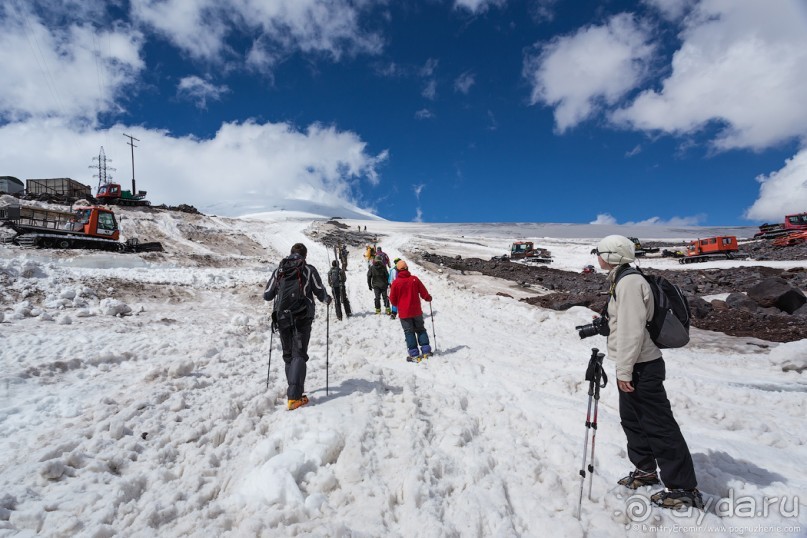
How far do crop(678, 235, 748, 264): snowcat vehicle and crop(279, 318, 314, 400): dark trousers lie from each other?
Answer: 38594mm

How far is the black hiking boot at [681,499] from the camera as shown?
10.6ft

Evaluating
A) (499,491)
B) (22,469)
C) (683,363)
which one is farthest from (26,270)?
(683,363)

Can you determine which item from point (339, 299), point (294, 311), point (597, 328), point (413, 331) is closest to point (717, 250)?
point (339, 299)

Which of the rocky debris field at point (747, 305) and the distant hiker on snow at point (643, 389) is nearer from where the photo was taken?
the distant hiker on snow at point (643, 389)

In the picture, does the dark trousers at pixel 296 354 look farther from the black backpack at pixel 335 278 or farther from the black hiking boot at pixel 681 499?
the black backpack at pixel 335 278

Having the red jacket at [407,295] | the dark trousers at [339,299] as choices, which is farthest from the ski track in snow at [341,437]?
the dark trousers at [339,299]

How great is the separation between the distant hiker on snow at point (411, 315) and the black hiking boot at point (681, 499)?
503 cm

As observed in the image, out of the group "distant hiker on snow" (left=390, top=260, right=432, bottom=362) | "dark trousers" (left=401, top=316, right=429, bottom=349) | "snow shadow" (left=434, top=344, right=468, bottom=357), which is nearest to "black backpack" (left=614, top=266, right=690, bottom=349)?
"distant hiker on snow" (left=390, top=260, right=432, bottom=362)

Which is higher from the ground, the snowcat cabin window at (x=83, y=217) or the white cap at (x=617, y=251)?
the snowcat cabin window at (x=83, y=217)

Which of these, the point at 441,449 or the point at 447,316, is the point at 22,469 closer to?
the point at 441,449

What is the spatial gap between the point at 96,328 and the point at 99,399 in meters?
3.91

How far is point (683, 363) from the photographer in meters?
7.71

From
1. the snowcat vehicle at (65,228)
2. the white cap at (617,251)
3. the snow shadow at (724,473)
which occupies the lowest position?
the snow shadow at (724,473)

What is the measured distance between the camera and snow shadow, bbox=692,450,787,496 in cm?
360
